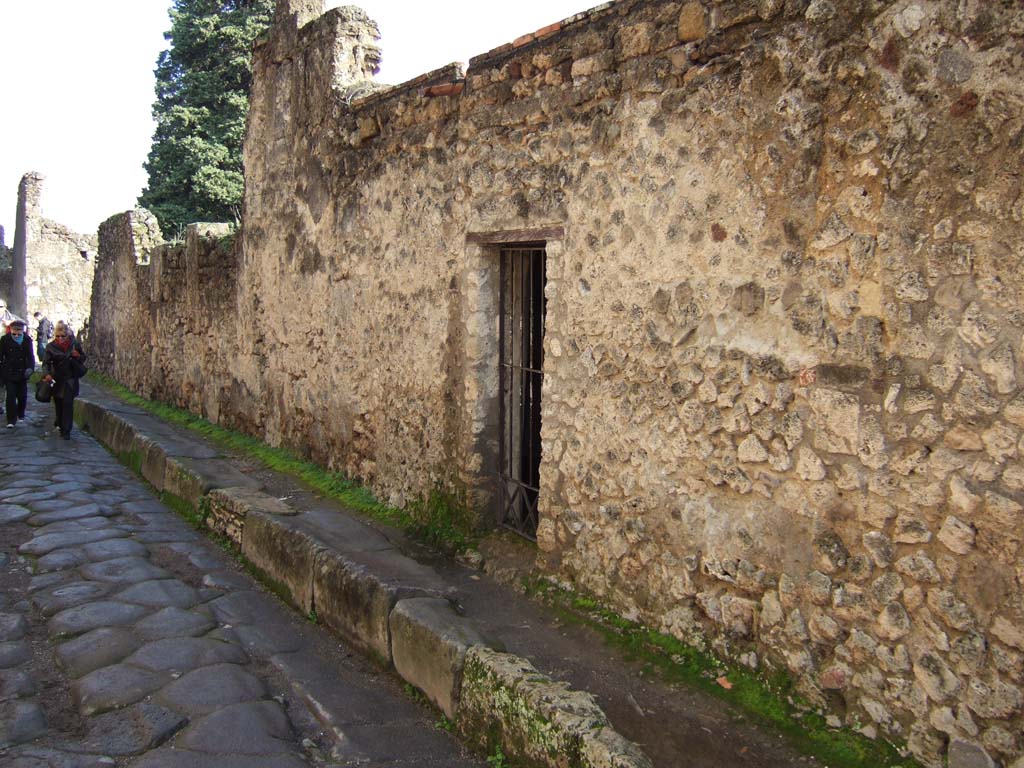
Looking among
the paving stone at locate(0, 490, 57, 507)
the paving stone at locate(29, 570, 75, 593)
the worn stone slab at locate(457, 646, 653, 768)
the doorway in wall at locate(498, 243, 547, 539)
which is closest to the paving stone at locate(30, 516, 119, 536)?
the paving stone at locate(0, 490, 57, 507)

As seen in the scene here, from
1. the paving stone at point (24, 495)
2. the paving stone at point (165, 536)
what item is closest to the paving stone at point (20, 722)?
the paving stone at point (165, 536)

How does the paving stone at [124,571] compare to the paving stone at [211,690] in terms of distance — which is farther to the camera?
the paving stone at [124,571]

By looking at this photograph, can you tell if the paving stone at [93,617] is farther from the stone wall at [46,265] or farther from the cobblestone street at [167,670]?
the stone wall at [46,265]

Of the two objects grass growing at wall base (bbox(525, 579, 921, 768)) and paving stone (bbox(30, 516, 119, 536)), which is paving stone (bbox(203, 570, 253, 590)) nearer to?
paving stone (bbox(30, 516, 119, 536))

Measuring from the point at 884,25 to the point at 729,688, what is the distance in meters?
2.54

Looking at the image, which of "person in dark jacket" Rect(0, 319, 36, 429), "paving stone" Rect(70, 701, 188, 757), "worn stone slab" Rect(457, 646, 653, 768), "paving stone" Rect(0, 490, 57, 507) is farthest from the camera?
"person in dark jacket" Rect(0, 319, 36, 429)

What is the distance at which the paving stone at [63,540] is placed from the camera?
5.92 meters

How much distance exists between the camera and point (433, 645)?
3943 millimetres

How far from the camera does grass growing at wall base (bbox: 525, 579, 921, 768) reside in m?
2.99

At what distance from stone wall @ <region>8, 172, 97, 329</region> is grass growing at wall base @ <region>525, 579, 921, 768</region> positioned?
84.7 ft

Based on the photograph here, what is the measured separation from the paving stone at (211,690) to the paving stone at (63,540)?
7.93 ft

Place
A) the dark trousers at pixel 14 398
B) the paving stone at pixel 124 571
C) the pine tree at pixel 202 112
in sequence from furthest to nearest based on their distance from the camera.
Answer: the pine tree at pixel 202 112 → the dark trousers at pixel 14 398 → the paving stone at pixel 124 571

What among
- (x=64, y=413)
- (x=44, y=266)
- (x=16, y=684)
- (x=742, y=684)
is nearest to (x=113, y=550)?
(x=16, y=684)

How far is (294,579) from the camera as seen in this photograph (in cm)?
523
